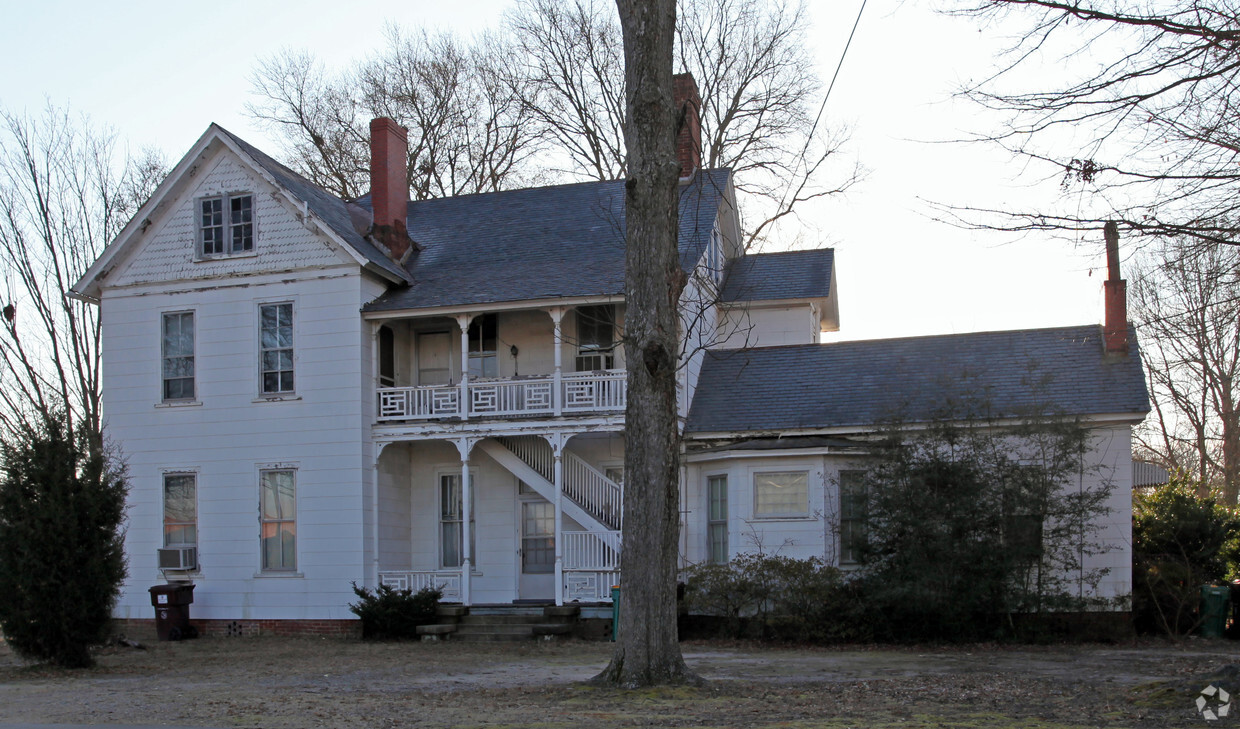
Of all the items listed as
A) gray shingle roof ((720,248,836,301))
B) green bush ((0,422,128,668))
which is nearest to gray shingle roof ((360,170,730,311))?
gray shingle roof ((720,248,836,301))

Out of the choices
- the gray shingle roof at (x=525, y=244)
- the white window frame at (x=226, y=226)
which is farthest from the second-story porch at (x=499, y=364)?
the white window frame at (x=226, y=226)

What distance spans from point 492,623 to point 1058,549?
905cm

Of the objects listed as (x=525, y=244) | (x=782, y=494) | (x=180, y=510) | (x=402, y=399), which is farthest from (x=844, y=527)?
(x=180, y=510)

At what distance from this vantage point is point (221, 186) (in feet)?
72.1

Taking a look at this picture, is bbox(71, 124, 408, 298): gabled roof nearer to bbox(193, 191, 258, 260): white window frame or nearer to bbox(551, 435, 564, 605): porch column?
bbox(193, 191, 258, 260): white window frame

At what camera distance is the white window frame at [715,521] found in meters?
20.3

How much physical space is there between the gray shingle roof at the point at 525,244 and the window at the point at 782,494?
3.89 metres

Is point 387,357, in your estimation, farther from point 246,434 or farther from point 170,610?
point 170,610

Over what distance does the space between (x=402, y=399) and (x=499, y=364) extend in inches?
77.6

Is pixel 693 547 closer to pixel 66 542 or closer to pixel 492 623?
pixel 492 623

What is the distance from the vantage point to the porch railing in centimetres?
2044

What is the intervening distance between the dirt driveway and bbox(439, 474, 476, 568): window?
4.46 meters

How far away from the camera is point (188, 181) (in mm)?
22156

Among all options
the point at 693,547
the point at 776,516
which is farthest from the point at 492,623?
the point at 776,516
